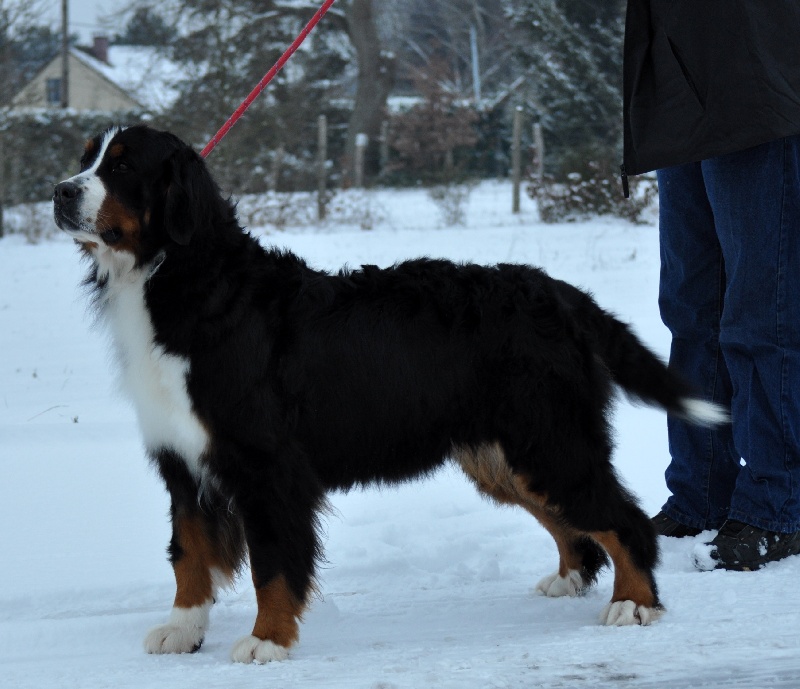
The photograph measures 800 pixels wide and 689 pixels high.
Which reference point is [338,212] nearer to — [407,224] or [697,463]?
[407,224]

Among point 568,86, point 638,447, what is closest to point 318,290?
point 638,447

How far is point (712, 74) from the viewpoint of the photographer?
10.5 ft

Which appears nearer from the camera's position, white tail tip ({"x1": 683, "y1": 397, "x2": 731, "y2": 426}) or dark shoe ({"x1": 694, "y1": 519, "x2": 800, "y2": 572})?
white tail tip ({"x1": 683, "y1": 397, "x2": 731, "y2": 426})

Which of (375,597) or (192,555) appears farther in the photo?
(375,597)

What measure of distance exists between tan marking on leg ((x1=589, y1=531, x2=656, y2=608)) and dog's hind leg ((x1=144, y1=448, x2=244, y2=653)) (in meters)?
1.14

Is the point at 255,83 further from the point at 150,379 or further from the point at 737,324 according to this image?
the point at 150,379

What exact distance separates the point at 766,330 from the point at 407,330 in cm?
131

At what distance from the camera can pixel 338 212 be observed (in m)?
16.7

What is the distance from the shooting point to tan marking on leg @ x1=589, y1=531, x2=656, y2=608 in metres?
2.96

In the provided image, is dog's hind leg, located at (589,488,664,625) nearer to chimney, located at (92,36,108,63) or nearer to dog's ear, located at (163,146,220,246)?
dog's ear, located at (163,146,220,246)

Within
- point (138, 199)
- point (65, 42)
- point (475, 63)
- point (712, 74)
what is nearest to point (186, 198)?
point (138, 199)

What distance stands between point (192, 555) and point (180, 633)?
0.73ft

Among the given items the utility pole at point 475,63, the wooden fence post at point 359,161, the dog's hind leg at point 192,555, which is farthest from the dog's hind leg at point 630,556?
the utility pole at point 475,63

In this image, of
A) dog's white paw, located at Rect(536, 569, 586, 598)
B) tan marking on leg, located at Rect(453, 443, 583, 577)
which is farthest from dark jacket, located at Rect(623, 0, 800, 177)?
dog's white paw, located at Rect(536, 569, 586, 598)
